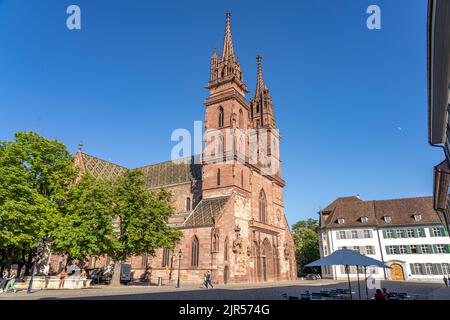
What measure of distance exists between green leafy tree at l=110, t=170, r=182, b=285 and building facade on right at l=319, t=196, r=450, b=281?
108 feet

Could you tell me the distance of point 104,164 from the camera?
170 feet

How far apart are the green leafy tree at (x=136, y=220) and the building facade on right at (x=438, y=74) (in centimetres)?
2154

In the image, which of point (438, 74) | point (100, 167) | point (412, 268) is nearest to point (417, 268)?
point (412, 268)

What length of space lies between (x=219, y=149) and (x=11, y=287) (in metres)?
27.8

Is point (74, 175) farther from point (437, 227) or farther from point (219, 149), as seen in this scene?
point (437, 227)

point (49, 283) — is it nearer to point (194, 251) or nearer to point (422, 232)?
point (194, 251)

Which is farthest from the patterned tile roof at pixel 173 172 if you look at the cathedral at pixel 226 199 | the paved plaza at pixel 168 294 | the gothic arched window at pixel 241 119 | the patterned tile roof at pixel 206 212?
the paved plaza at pixel 168 294

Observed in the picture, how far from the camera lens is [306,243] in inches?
2874

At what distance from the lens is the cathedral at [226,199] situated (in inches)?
1352

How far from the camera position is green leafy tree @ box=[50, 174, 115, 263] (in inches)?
924

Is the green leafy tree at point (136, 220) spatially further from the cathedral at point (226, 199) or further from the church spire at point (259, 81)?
the church spire at point (259, 81)

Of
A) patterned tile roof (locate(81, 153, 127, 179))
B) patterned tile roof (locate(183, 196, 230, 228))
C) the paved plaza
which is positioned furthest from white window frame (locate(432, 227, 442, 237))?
patterned tile roof (locate(81, 153, 127, 179))

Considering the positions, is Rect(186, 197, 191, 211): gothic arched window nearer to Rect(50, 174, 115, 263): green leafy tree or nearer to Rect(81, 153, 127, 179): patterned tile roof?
Rect(81, 153, 127, 179): patterned tile roof

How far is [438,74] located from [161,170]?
4776 centimetres
